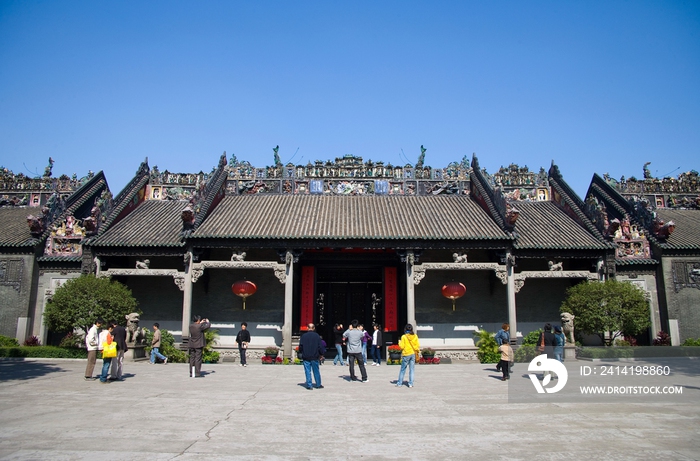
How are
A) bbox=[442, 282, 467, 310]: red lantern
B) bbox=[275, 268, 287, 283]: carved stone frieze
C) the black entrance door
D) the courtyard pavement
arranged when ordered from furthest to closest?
the black entrance door, bbox=[442, 282, 467, 310]: red lantern, bbox=[275, 268, 287, 283]: carved stone frieze, the courtyard pavement

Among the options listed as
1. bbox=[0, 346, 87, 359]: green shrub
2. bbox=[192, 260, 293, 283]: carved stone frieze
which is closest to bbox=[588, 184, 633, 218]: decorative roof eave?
bbox=[192, 260, 293, 283]: carved stone frieze

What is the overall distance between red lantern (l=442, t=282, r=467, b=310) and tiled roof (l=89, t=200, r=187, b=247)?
9.98 meters

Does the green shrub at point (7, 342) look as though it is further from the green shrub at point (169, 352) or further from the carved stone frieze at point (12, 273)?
the green shrub at point (169, 352)

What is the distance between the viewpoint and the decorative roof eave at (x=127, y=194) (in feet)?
65.8

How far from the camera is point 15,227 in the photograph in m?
21.6

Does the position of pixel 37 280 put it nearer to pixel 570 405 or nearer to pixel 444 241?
pixel 444 241

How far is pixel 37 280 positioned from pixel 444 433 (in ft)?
62.0

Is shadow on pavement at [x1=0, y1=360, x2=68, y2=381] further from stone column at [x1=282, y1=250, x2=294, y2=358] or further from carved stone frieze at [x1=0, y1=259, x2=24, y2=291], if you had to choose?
stone column at [x1=282, y1=250, x2=294, y2=358]

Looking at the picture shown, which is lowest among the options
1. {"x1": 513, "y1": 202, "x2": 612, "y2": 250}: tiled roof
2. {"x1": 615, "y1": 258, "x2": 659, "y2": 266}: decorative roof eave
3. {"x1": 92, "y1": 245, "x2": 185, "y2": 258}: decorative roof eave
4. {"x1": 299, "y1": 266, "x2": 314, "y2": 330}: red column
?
{"x1": 299, "y1": 266, "x2": 314, "y2": 330}: red column

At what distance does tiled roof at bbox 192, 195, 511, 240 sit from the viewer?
1848 cm

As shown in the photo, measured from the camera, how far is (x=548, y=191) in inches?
941

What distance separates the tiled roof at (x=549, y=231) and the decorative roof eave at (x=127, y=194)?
15.6 meters

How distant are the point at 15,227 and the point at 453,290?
1841 cm

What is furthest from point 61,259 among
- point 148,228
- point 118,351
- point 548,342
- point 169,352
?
point 548,342
